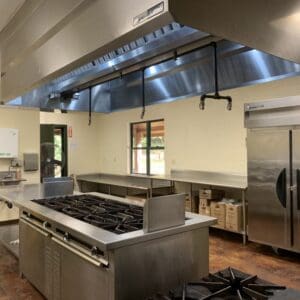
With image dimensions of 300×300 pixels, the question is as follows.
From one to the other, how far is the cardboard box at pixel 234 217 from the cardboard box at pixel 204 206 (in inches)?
17.1

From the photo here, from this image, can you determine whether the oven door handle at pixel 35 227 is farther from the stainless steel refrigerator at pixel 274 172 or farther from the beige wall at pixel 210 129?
the beige wall at pixel 210 129

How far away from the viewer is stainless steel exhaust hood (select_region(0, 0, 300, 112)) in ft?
3.29

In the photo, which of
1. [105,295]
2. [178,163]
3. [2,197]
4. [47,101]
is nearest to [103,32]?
[105,295]

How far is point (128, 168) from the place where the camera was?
291 inches

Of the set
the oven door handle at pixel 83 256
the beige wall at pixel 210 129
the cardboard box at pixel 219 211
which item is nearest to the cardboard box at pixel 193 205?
the cardboard box at pixel 219 211

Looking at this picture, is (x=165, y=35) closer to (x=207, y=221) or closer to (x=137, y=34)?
(x=137, y=34)

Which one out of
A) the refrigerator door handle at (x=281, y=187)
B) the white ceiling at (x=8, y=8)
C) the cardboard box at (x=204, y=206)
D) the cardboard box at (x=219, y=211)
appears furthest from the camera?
the cardboard box at (x=204, y=206)

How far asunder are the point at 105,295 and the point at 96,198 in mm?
1734

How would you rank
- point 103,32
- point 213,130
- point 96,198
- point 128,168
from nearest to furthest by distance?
point 103,32 < point 96,198 < point 213,130 < point 128,168

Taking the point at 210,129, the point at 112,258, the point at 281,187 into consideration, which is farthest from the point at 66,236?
the point at 210,129

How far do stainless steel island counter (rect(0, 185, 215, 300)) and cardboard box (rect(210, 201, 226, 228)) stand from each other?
2.51 m

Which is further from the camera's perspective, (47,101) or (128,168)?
(128,168)

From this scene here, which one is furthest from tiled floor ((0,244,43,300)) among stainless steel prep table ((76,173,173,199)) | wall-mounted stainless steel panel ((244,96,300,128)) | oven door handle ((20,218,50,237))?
wall-mounted stainless steel panel ((244,96,300,128))

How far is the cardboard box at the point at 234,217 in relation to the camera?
15.1 ft
